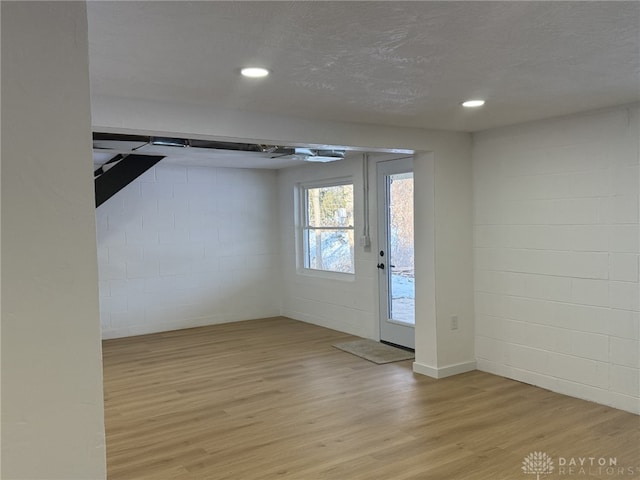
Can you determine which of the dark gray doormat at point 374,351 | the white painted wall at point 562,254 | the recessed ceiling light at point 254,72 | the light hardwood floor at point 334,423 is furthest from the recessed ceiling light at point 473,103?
the dark gray doormat at point 374,351

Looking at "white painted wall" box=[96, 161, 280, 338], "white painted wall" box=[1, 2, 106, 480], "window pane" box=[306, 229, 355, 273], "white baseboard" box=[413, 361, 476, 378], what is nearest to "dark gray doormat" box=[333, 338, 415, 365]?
"white baseboard" box=[413, 361, 476, 378]

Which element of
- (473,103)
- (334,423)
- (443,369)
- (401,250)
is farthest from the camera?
(401,250)

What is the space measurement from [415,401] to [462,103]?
7.45ft

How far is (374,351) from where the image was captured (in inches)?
220

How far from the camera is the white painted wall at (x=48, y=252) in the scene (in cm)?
153

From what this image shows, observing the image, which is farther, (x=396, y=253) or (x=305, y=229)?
(x=305, y=229)

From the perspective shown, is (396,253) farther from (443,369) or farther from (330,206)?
(443,369)

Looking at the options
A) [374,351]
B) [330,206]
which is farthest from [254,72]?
[330,206]

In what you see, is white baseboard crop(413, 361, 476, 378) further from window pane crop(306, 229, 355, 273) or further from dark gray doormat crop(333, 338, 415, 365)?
window pane crop(306, 229, 355, 273)

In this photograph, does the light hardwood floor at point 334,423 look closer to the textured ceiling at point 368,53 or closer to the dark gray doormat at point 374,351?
the dark gray doormat at point 374,351

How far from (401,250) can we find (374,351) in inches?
45.2

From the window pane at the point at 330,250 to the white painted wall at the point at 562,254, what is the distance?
217 centimetres

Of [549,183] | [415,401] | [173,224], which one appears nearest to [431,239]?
[549,183]

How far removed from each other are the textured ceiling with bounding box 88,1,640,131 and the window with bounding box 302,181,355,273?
310 cm
